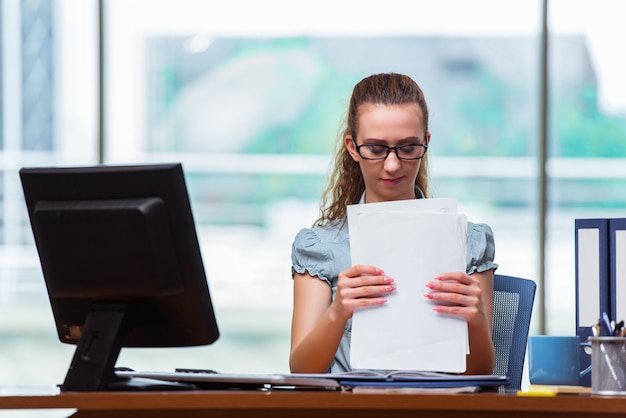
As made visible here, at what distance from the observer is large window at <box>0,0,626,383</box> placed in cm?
404

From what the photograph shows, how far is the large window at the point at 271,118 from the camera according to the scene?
4.04 meters

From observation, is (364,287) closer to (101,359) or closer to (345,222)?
(101,359)

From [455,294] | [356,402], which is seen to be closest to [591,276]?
[455,294]

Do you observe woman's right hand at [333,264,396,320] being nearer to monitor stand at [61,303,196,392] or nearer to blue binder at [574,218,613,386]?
monitor stand at [61,303,196,392]

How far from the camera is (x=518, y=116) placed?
405cm

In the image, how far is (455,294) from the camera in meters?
1.59

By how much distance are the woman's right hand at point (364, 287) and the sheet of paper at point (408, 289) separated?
1 centimetres

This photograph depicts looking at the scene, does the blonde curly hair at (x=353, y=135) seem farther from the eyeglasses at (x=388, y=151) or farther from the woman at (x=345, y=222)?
the eyeglasses at (x=388, y=151)

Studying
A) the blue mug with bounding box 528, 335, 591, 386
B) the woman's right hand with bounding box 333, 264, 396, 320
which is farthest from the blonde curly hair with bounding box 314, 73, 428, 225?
the blue mug with bounding box 528, 335, 591, 386

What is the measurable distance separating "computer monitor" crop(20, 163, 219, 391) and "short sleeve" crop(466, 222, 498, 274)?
676mm

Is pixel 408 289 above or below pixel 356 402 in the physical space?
above

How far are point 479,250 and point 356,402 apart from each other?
2.66 feet

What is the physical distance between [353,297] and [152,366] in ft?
8.29

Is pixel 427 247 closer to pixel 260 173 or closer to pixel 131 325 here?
pixel 131 325
